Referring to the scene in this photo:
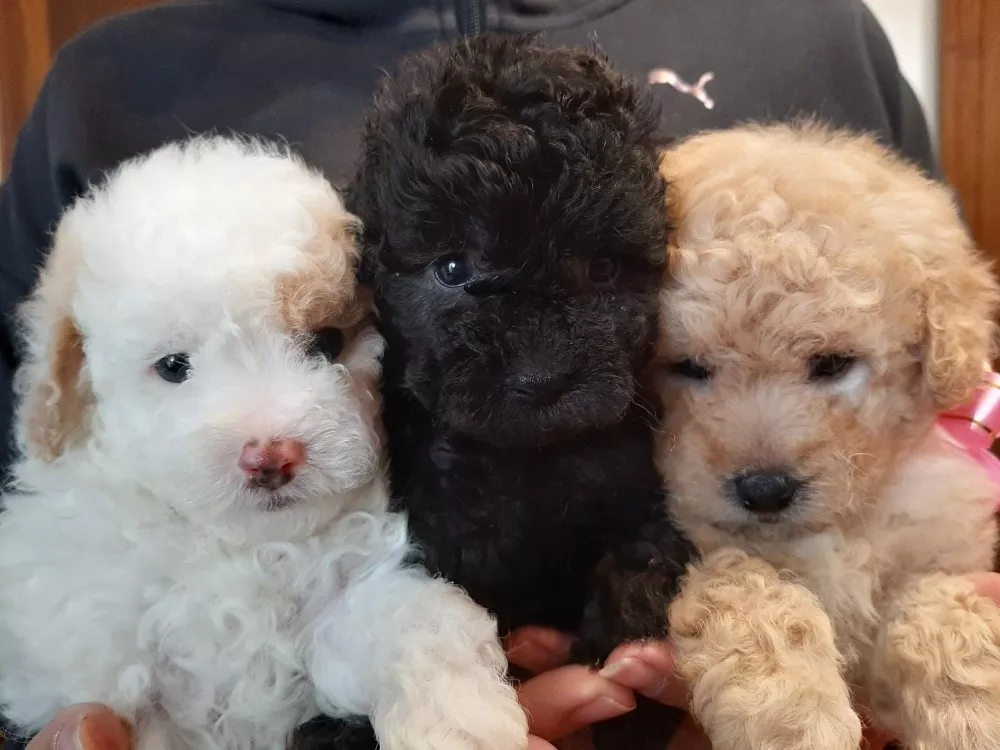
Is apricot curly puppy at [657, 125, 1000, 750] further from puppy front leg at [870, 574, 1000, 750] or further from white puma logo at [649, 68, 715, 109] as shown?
white puma logo at [649, 68, 715, 109]

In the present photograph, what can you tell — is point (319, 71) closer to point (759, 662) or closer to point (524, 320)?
point (524, 320)

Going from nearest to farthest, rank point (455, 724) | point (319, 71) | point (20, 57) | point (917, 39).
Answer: point (455, 724) → point (319, 71) → point (20, 57) → point (917, 39)

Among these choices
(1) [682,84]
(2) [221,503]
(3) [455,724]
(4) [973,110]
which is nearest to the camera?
(3) [455,724]

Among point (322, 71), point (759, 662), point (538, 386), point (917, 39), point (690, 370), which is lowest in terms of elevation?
point (759, 662)

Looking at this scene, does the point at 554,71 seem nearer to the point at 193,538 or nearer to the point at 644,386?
the point at 644,386

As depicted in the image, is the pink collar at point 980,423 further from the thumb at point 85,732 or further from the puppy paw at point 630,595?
the thumb at point 85,732

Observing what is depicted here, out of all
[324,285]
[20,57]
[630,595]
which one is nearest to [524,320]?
[324,285]
